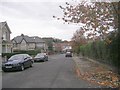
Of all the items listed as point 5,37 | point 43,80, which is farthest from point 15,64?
point 5,37

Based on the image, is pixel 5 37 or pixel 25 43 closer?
pixel 5 37

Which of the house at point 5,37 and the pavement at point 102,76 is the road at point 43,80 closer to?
the pavement at point 102,76

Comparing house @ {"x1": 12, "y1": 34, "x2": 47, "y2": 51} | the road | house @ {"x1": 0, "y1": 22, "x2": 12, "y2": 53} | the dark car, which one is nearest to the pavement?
the road

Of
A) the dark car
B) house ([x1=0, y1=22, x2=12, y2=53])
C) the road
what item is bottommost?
the road

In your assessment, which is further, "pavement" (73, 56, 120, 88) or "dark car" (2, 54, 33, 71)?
"dark car" (2, 54, 33, 71)

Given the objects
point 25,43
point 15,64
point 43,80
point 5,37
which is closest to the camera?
point 43,80

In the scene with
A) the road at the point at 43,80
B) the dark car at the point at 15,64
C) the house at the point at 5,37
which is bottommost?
the road at the point at 43,80

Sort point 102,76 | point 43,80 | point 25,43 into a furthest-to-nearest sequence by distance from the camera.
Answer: point 25,43
point 102,76
point 43,80

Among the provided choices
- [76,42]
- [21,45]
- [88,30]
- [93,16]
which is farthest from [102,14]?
[21,45]

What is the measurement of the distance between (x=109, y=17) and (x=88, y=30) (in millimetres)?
1689

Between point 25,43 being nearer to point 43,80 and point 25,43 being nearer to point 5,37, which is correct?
point 5,37

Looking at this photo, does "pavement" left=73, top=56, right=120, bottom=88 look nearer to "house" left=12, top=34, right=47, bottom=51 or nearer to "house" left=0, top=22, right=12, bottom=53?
"house" left=0, top=22, right=12, bottom=53

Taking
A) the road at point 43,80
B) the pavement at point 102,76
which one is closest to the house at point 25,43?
the pavement at point 102,76

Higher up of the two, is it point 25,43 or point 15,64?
point 25,43
